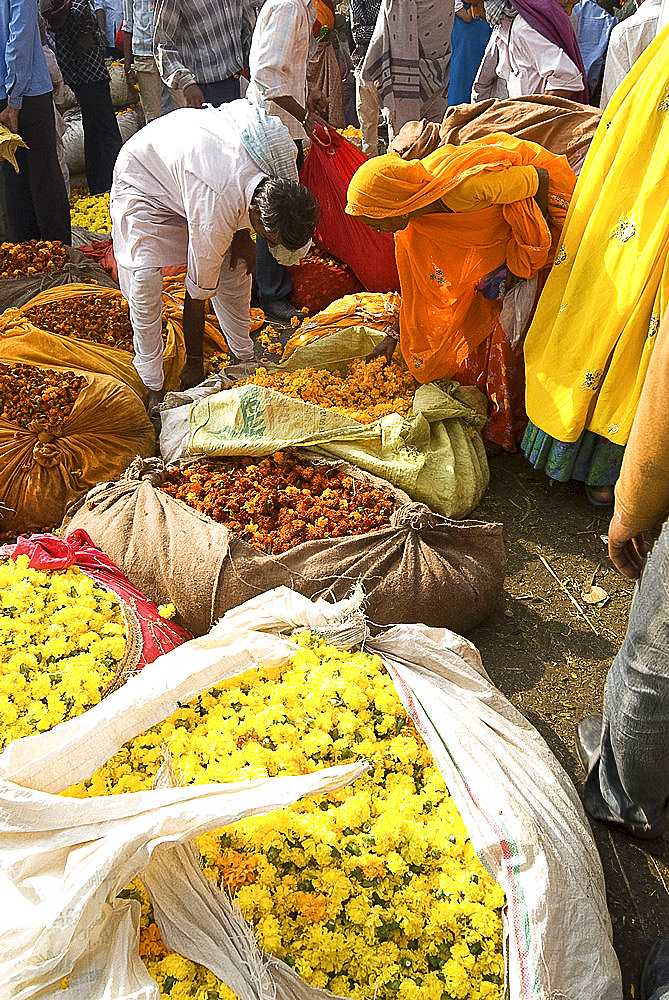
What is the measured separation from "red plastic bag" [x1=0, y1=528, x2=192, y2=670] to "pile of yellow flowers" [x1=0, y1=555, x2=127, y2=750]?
3 centimetres

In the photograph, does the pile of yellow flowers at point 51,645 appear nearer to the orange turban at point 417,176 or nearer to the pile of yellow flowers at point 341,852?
the pile of yellow flowers at point 341,852

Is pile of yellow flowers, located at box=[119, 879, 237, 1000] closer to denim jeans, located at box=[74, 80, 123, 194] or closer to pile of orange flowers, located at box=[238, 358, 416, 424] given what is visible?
pile of orange flowers, located at box=[238, 358, 416, 424]

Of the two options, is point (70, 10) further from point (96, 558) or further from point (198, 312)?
point (96, 558)

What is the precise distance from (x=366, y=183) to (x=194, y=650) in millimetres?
2226

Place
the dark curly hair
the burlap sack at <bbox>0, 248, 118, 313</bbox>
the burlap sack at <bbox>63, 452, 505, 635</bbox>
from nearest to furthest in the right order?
the burlap sack at <bbox>63, 452, 505, 635</bbox>, the dark curly hair, the burlap sack at <bbox>0, 248, 118, 313</bbox>

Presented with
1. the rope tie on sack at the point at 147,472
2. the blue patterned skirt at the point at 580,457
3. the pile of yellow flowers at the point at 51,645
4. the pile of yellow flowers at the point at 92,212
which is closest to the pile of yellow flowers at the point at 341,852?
the pile of yellow flowers at the point at 51,645

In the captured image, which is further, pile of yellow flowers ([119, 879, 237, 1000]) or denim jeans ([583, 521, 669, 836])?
denim jeans ([583, 521, 669, 836])

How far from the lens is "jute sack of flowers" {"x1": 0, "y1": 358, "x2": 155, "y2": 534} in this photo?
10.0ft

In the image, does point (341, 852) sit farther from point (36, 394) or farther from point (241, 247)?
point (241, 247)

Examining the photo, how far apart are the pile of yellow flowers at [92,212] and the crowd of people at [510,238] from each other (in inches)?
35.2

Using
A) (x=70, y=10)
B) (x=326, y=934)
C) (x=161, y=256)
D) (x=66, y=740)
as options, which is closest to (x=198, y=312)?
(x=161, y=256)

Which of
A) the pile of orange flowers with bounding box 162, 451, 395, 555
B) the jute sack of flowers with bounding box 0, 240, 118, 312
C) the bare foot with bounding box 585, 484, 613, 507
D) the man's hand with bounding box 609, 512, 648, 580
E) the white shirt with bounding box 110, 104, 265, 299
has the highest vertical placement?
the white shirt with bounding box 110, 104, 265, 299

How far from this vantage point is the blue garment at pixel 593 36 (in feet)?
19.7

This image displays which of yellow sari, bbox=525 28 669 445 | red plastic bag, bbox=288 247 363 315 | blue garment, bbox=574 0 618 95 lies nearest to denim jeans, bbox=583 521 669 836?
yellow sari, bbox=525 28 669 445
